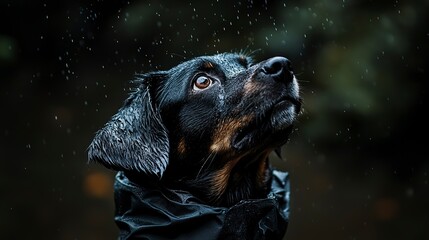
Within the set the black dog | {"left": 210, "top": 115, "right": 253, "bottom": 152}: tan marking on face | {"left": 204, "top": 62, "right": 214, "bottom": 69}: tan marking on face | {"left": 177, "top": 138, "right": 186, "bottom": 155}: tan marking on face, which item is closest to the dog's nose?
the black dog

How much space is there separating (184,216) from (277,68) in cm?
86

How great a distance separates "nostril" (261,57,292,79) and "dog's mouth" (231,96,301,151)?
0.38 feet

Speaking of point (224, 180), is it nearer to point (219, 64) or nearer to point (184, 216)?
point (184, 216)

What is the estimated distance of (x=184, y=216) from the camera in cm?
360

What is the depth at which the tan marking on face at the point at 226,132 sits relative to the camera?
3670 mm

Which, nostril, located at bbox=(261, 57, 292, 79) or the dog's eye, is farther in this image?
the dog's eye

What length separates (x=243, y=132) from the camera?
12.0ft

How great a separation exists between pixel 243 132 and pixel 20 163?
5133 millimetres

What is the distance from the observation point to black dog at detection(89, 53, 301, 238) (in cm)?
364

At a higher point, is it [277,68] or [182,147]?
[277,68]


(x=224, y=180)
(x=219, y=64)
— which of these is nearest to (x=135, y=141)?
(x=224, y=180)

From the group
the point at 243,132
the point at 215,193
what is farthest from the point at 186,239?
the point at 243,132

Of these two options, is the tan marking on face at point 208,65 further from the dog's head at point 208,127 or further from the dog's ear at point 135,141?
the dog's ear at point 135,141

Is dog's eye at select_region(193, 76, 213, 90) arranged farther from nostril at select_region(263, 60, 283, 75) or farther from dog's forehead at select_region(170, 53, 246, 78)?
nostril at select_region(263, 60, 283, 75)
